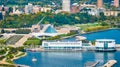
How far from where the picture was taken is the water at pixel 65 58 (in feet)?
77.9

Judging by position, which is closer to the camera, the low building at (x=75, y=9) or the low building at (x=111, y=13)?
the low building at (x=111, y=13)

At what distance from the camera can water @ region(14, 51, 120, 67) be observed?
77.9ft

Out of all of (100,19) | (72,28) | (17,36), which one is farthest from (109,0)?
(17,36)

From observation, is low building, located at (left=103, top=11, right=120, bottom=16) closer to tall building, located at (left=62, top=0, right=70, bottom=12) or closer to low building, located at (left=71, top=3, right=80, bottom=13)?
low building, located at (left=71, top=3, right=80, bottom=13)

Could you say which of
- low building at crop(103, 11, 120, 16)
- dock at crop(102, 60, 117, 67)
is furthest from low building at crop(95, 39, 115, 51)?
low building at crop(103, 11, 120, 16)

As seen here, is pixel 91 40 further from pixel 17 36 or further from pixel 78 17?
pixel 78 17

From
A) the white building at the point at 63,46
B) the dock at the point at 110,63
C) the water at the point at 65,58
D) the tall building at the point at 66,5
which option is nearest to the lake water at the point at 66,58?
the water at the point at 65,58

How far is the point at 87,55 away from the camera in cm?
2605

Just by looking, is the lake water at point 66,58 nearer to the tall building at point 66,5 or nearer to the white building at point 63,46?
the white building at point 63,46

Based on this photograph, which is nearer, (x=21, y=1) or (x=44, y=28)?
(x=44, y=28)

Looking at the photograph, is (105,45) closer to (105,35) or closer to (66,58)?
(66,58)

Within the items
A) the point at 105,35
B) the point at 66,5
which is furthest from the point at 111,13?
the point at 105,35

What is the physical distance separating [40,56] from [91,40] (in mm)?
4801

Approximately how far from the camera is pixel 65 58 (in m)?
25.1
